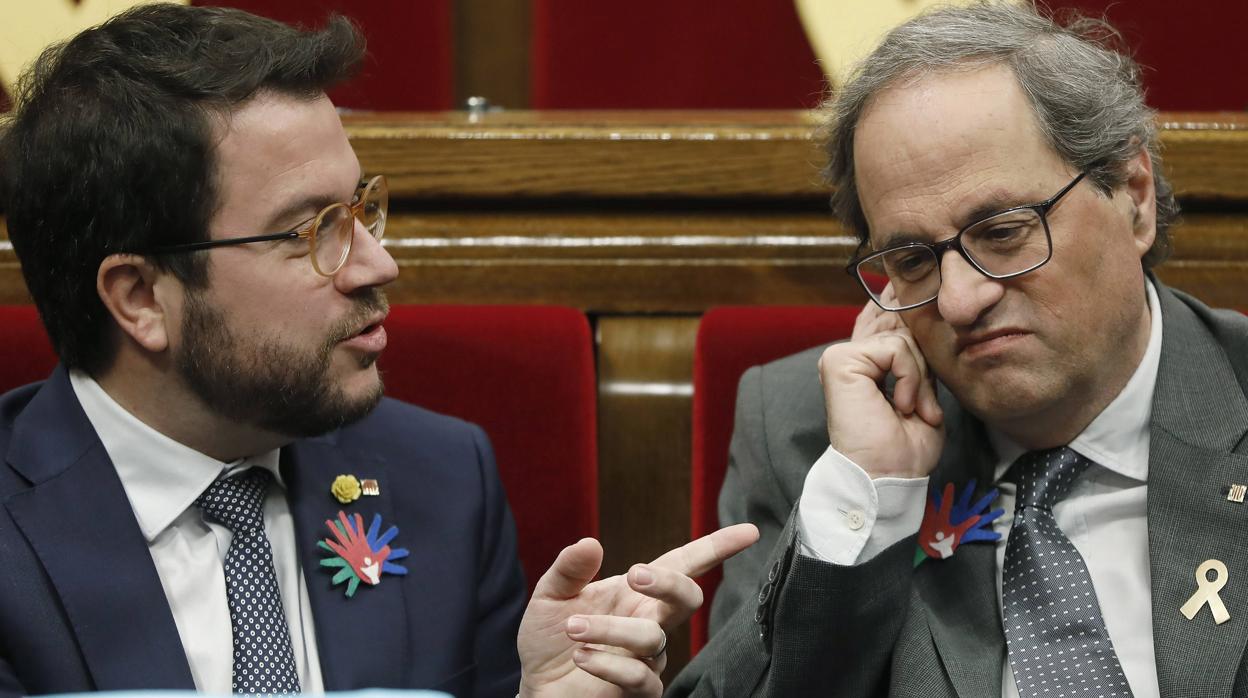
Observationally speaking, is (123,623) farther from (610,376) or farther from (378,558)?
(610,376)

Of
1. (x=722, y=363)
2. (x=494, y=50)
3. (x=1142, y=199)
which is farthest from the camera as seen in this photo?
(x=494, y=50)

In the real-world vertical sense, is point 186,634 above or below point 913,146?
below

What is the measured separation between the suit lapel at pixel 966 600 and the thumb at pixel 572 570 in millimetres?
251

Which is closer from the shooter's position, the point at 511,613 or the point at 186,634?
the point at 186,634

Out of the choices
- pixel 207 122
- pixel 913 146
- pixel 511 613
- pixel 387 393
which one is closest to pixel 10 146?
pixel 207 122

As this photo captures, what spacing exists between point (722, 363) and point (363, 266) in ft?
1.04

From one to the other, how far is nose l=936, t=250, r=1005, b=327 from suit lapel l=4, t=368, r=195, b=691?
1.77 ft

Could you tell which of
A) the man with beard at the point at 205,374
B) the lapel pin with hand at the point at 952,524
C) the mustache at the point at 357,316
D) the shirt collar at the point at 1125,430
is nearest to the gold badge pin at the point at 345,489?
the man with beard at the point at 205,374

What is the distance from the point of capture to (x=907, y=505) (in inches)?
36.3

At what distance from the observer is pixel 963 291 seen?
35.5 inches

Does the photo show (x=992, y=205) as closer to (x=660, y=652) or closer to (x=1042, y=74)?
(x=1042, y=74)

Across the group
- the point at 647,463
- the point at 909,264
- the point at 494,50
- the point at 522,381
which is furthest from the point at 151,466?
the point at 494,50

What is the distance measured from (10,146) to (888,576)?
68cm

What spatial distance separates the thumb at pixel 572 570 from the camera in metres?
0.79
